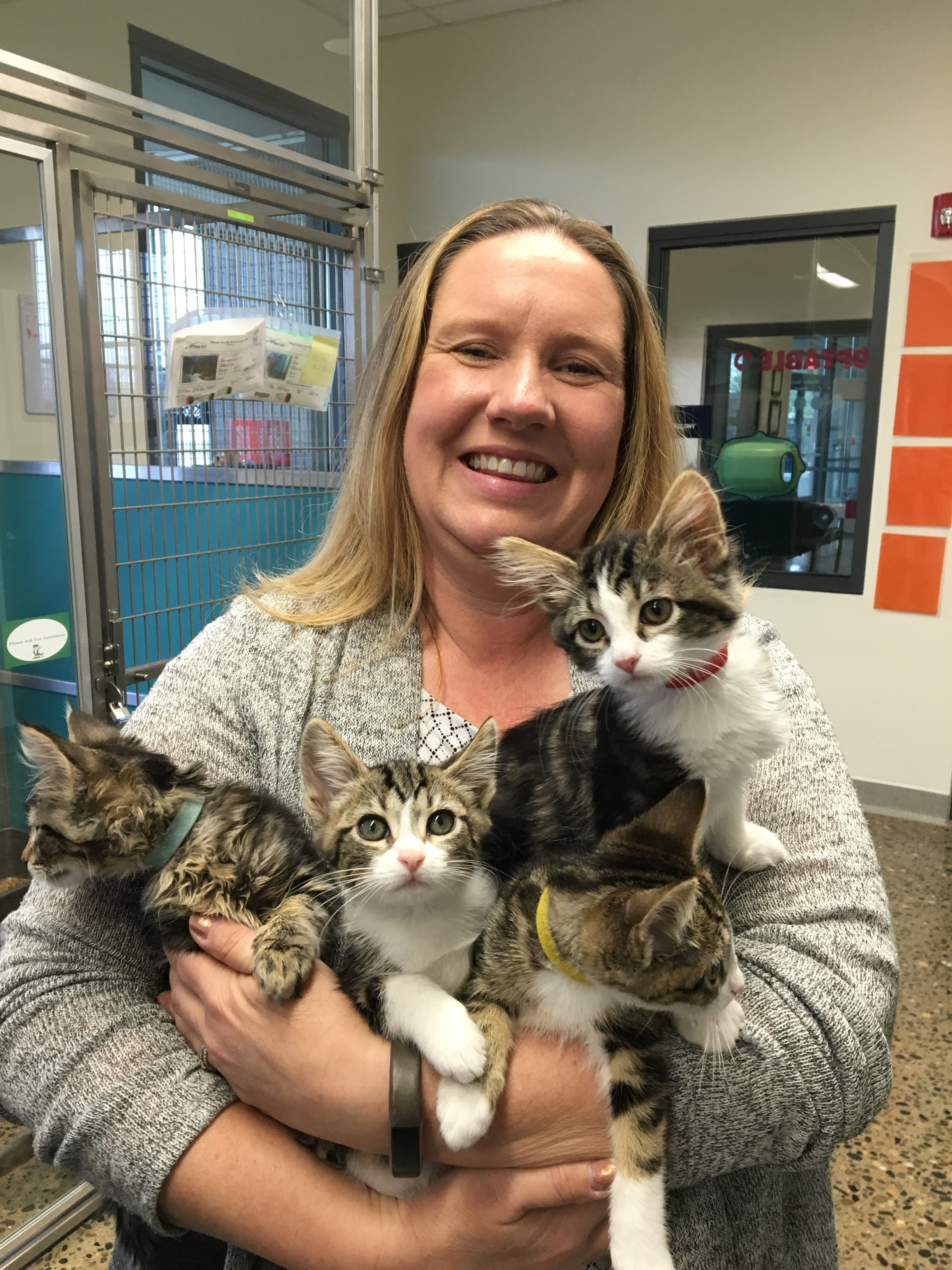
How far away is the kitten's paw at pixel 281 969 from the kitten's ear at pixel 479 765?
258 millimetres

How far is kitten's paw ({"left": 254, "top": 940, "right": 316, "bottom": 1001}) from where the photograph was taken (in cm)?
95

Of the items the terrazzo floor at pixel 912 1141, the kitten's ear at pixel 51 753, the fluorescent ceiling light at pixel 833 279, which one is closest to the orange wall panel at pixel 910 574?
the fluorescent ceiling light at pixel 833 279

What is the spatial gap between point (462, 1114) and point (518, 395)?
2.77 feet

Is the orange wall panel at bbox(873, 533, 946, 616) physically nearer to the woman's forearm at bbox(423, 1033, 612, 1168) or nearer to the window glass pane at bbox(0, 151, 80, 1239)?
the window glass pane at bbox(0, 151, 80, 1239)

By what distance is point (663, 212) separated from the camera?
4.28 metres

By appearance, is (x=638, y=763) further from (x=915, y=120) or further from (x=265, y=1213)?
(x=915, y=120)

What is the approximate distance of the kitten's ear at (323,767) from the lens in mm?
1040

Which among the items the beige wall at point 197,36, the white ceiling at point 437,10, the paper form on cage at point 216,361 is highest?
the white ceiling at point 437,10

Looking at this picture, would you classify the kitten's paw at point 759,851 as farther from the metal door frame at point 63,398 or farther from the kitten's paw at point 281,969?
the metal door frame at point 63,398

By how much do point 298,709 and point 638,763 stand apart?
0.48 meters

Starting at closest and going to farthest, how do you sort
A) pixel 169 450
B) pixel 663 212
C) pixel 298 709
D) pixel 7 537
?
pixel 298 709, pixel 7 537, pixel 169 450, pixel 663 212

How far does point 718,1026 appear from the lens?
0.91 meters

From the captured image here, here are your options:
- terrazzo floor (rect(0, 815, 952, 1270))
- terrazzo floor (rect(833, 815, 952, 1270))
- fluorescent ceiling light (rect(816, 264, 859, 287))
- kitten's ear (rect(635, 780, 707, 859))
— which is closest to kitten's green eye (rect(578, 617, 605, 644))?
kitten's ear (rect(635, 780, 707, 859))

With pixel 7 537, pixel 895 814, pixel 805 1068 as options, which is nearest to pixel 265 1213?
pixel 805 1068
